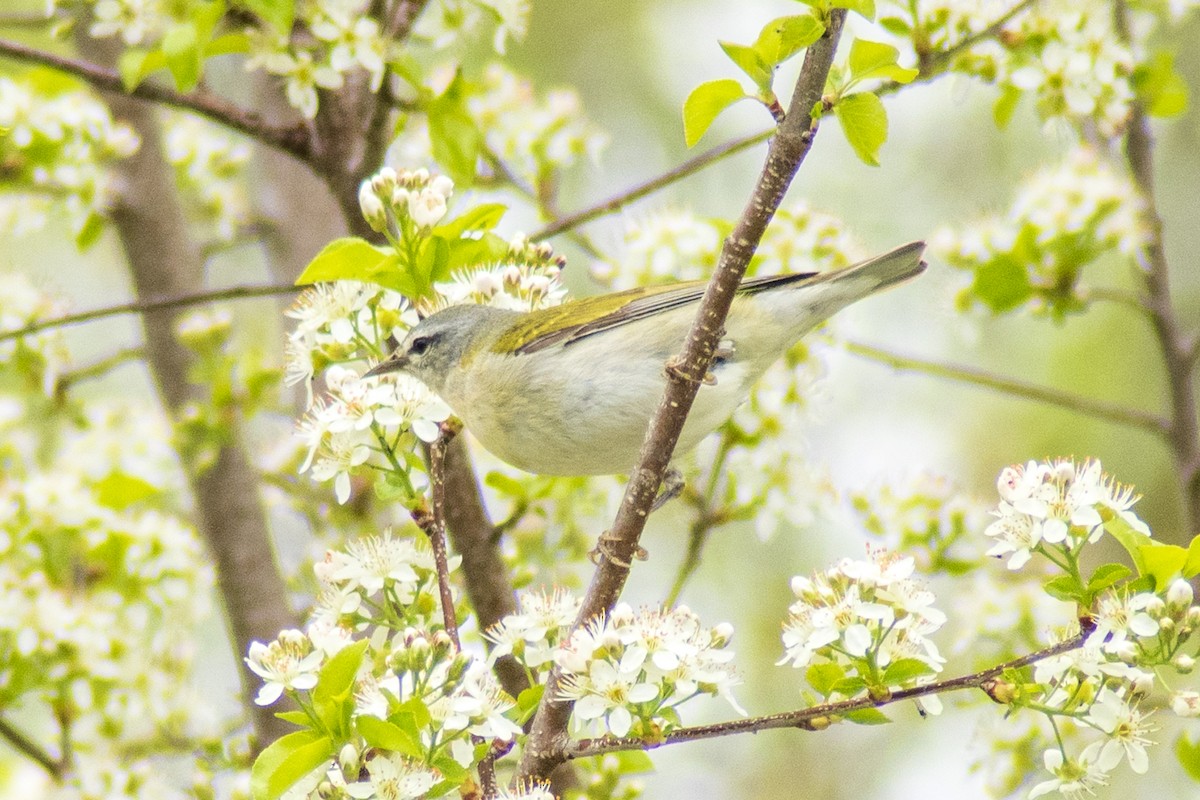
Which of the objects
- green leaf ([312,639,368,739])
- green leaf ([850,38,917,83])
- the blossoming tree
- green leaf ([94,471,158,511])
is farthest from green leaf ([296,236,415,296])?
green leaf ([94,471,158,511])

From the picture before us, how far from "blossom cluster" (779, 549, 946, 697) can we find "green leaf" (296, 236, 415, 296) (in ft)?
3.96

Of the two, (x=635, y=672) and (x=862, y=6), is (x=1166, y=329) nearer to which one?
(x=862, y=6)

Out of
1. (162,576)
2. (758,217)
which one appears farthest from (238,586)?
(758,217)

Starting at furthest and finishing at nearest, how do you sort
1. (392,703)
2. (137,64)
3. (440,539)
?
(137,64)
(440,539)
(392,703)

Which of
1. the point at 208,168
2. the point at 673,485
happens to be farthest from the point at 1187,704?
the point at 208,168

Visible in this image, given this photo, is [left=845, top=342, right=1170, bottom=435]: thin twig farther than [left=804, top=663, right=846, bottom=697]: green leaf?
Yes

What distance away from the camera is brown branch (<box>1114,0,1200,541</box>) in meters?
4.90

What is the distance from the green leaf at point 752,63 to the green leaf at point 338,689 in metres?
1.36

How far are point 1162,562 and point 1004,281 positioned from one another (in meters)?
2.66

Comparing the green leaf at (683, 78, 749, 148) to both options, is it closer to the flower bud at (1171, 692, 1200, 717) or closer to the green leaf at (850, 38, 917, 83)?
the green leaf at (850, 38, 917, 83)

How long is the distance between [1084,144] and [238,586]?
3860 millimetres

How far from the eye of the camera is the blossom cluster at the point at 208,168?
5902 millimetres

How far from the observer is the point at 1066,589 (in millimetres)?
2623

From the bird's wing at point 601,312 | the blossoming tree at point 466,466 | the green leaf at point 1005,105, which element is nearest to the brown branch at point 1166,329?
the blossoming tree at point 466,466
